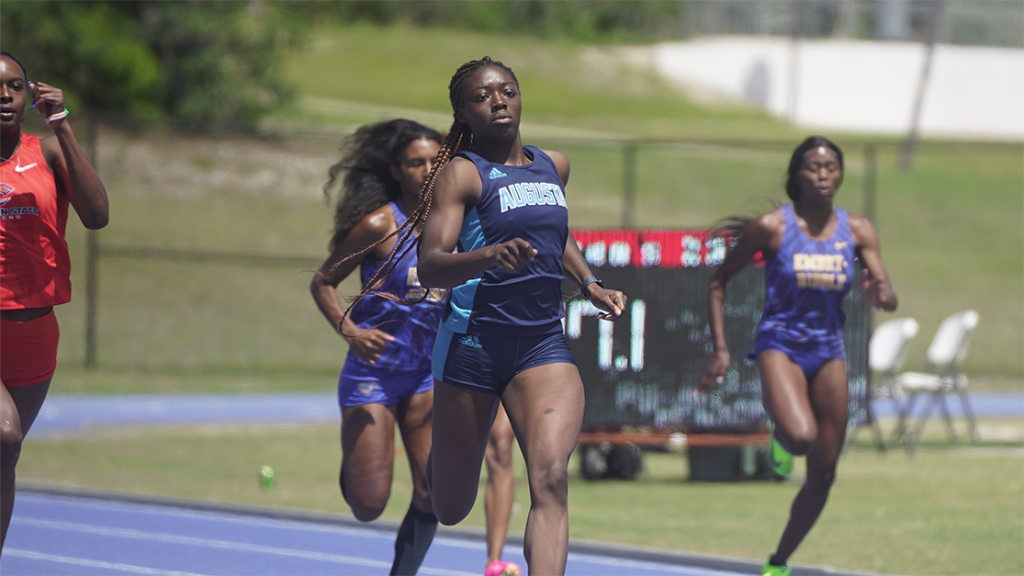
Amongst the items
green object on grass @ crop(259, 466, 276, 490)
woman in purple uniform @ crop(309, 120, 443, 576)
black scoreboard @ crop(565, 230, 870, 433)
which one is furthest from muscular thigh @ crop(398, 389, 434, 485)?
black scoreboard @ crop(565, 230, 870, 433)

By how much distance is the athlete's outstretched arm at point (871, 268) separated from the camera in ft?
21.5

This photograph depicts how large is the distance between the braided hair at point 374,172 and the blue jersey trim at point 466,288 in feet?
4.65

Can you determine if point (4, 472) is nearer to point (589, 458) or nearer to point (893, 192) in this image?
point (589, 458)

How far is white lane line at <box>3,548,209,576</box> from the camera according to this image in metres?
7.00

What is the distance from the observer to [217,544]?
25.8 feet

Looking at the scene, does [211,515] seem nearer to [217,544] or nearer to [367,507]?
[217,544]

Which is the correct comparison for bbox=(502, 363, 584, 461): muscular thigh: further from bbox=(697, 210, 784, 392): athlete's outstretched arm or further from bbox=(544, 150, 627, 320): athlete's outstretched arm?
bbox=(697, 210, 784, 392): athlete's outstretched arm

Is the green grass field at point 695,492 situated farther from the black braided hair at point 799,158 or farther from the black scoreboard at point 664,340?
the black braided hair at point 799,158

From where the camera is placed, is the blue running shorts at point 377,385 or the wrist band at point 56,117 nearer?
the wrist band at point 56,117

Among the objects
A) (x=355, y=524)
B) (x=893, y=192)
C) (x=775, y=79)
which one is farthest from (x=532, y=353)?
(x=775, y=79)

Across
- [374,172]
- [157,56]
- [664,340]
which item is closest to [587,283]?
[374,172]

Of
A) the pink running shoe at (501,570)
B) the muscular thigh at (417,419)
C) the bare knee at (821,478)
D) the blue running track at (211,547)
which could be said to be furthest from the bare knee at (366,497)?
the bare knee at (821,478)

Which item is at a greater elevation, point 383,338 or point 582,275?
point 582,275

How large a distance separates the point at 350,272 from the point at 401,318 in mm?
327
